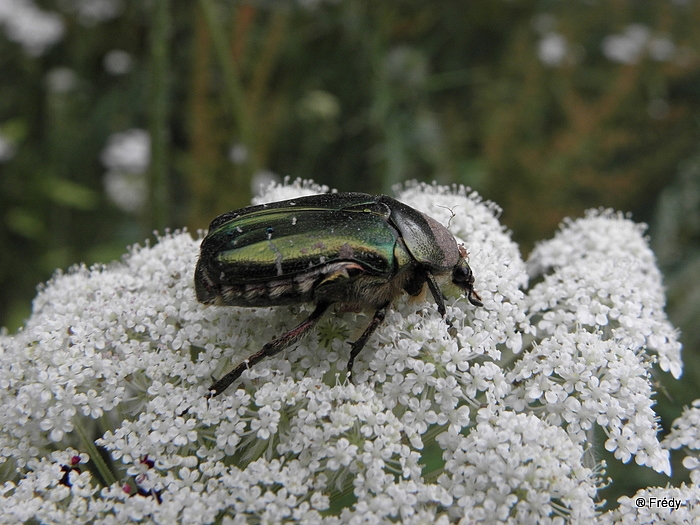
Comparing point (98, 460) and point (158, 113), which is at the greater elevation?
point (158, 113)

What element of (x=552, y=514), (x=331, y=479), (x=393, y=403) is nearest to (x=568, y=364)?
(x=552, y=514)

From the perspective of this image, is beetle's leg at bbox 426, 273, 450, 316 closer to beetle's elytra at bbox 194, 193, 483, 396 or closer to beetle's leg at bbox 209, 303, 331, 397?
beetle's elytra at bbox 194, 193, 483, 396

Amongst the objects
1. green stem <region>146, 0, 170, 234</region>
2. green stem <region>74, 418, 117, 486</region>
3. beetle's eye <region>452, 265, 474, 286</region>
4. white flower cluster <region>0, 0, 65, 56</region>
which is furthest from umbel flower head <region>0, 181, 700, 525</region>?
white flower cluster <region>0, 0, 65, 56</region>

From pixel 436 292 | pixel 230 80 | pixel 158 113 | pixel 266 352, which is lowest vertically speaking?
pixel 266 352

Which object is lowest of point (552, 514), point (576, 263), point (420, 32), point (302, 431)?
point (552, 514)

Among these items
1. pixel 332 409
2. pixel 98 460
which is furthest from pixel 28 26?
pixel 332 409

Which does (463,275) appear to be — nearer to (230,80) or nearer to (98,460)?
(98,460)

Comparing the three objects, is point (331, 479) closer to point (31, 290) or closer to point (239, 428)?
point (239, 428)
